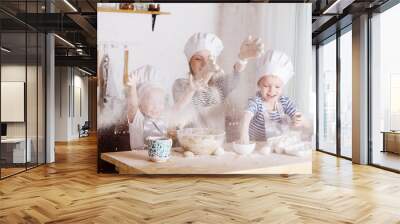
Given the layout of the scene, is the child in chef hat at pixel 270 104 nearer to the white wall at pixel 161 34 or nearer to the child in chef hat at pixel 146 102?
the white wall at pixel 161 34

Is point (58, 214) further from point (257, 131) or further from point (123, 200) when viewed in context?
point (257, 131)

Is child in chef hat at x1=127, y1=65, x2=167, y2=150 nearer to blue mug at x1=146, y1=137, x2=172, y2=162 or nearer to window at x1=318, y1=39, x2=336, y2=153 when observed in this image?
blue mug at x1=146, y1=137, x2=172, y2=162

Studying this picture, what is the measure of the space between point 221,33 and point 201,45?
0.35 metres

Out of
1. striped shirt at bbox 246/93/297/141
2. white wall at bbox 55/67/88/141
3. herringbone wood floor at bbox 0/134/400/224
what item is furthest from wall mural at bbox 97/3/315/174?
white wall at bbox 55/67/88/141

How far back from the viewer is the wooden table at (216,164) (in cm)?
493

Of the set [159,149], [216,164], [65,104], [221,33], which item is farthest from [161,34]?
[65,104]

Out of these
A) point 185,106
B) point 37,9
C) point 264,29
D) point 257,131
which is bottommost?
point 257,131

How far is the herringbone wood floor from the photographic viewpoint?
314 cm

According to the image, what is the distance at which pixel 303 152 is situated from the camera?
5168mm

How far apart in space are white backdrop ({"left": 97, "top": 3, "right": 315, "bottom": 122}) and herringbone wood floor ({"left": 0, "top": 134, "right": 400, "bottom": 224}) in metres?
1.27

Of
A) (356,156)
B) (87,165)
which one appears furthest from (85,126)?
(356,156)

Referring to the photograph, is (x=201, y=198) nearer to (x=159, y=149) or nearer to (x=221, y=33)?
(x=159, y=149)

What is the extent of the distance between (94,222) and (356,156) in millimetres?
5122

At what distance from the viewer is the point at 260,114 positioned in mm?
5148
